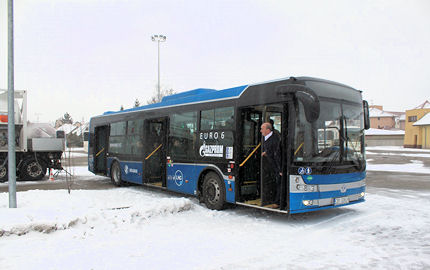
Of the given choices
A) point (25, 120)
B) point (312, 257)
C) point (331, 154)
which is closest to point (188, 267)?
point (312, 257)

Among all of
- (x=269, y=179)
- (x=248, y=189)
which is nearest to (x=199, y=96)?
(x=248, y=189)

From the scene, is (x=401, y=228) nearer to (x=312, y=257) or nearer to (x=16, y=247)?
(x=312, y=257)

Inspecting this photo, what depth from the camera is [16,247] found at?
A: 5594mm

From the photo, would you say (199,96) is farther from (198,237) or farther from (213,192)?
(198,237)

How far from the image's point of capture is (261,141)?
302 inches

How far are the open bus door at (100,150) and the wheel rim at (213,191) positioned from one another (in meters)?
7.69

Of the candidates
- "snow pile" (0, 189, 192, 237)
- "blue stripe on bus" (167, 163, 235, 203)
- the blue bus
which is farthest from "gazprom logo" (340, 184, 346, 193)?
"snow pile" (0, 189, 192, 237)

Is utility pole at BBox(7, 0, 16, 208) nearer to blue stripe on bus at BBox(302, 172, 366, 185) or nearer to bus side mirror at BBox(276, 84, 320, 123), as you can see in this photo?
bus side mirror at BBox(276, 84, 320, 123)

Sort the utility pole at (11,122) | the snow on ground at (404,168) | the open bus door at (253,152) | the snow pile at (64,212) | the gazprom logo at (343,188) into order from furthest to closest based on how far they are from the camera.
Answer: the snow on ground at (404,168) < the open bus door at (253,152) < the gazprom logo at (343,188) < the utility pole at (11,122) < the snow pile at (64,212)

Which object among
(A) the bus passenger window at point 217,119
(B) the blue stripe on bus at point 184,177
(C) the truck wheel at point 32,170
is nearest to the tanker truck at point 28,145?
(C) the truck wheel at point 32,170

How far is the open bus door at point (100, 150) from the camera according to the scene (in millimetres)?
15289

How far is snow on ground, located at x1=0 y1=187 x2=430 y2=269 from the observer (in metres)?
5.02

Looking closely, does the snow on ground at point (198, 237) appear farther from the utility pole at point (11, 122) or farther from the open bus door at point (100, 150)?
the open bus door at point (100, 150)

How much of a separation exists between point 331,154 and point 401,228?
1913mm
